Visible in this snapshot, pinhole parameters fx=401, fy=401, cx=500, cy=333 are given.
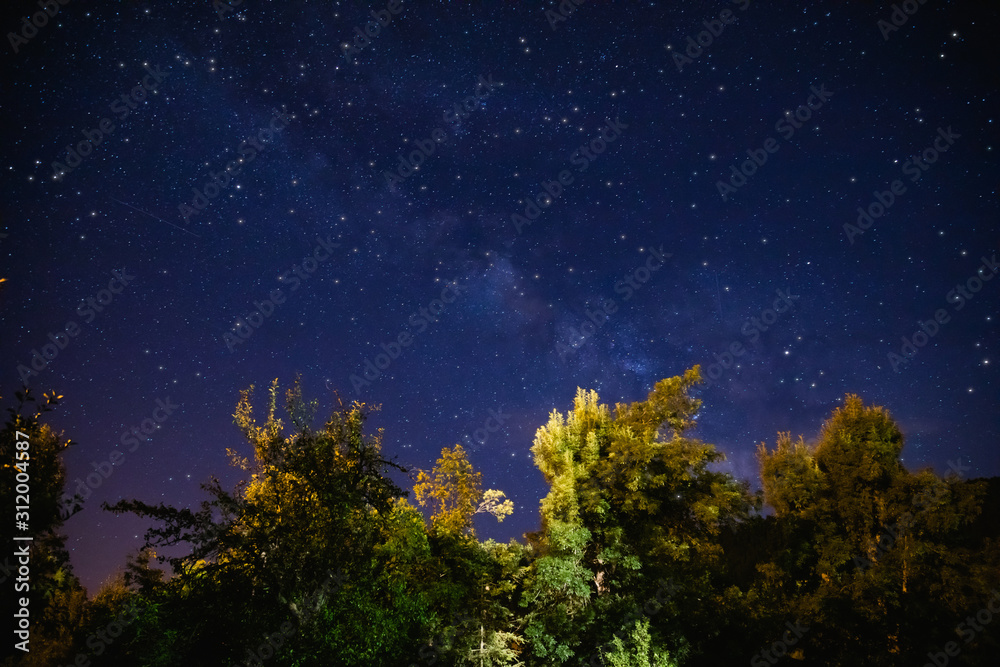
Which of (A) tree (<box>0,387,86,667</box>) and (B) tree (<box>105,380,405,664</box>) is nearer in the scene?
(A) tree (<box>0,387,86,667</box>)

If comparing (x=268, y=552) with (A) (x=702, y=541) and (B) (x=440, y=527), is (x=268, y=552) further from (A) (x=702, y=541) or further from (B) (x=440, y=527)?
(A) (x=702, y=541)

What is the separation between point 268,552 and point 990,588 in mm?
24934

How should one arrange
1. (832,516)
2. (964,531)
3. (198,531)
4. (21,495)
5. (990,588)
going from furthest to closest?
(832,516)
(964,531)
(990,588)
(198,531)
(21,495)

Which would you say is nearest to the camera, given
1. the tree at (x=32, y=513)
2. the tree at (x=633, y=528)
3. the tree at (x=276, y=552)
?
the tree at (x=32, y=513)

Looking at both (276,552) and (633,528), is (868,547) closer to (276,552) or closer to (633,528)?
(633,528)

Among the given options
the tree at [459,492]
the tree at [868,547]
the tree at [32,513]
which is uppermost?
the tree at [868,547]

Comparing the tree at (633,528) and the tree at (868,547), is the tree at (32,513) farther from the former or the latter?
the tree at (868,547)

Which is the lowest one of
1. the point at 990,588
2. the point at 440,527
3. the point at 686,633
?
the point at 440,527

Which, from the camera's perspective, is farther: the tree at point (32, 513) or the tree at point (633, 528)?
the tree at point (633, 528)

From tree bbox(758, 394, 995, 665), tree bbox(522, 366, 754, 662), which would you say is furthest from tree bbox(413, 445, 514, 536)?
tree bbox(758, 394, 995, 665)

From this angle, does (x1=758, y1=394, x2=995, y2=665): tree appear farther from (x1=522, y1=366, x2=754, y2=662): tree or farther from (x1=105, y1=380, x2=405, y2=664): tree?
(x1=105, y1=380, x2=405, y2=664): tree

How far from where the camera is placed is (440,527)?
51.9 ft

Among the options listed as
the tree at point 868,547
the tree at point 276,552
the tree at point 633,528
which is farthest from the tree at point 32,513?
the tree at point 868,547

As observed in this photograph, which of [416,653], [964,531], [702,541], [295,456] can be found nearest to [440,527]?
[416,653]
